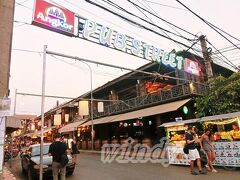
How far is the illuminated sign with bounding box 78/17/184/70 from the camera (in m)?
11.9

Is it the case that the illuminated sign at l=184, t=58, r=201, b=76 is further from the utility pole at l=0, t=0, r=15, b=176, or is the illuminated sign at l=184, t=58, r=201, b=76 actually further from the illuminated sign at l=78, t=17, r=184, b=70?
the utility pole at l=0, t=0, r=15, b=176

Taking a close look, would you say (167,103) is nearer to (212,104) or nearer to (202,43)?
(212,104)

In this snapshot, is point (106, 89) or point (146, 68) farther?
point (106, 89)

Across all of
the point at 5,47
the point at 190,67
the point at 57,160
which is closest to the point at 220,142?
the point at 190,67

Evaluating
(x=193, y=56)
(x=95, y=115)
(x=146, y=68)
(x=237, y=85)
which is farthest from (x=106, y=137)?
(x=237, y=85)

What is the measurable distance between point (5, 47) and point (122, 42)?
834 centimetres

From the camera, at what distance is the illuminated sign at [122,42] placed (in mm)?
11891

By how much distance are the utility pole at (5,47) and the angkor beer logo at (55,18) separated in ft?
→ 13.9

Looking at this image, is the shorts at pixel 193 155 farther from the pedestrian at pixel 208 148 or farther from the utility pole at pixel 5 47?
the utility pole at pixel 5 47

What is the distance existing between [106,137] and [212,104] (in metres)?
16.7

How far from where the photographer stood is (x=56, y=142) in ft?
29.4

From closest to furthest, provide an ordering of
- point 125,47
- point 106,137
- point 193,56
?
point 125,47 → point 193,56 → point 106,137
